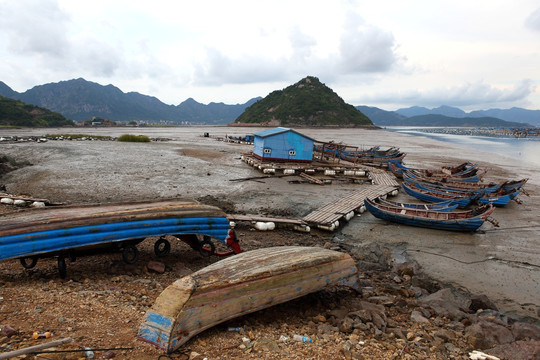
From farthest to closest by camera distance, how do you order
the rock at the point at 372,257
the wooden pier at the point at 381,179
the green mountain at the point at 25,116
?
the green mountain at the point at 25,116, the wooden pier at the point at 381,179, the rock at the point at 372,257

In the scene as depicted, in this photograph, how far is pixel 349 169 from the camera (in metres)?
27.8

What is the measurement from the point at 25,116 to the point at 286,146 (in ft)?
340

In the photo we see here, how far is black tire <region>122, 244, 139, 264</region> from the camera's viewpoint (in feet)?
24.7

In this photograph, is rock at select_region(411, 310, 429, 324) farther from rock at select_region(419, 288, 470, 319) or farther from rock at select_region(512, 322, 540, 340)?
rock at select_region(512, 322, 540, 340)

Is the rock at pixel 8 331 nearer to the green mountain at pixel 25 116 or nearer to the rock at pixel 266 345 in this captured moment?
the rock at pixel 266 345

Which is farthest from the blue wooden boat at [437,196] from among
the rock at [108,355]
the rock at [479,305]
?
the rock at [108,355]

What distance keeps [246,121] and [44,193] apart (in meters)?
143

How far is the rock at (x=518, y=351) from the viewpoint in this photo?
5.14 m

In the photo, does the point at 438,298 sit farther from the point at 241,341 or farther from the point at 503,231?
the point at 503,231

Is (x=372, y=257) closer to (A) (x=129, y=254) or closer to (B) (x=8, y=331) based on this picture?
(A) (x=129, y=254)

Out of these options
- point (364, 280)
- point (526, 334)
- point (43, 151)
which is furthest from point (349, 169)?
point (43, 151)

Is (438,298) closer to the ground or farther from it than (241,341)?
closer to the ground

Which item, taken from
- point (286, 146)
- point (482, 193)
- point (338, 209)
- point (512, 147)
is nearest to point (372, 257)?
point (338, 209)

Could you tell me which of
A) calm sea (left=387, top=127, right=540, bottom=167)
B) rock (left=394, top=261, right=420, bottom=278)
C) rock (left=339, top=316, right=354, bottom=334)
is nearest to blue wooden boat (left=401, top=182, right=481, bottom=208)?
rock (left=394, top=261, right=420, bottom=278)
